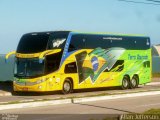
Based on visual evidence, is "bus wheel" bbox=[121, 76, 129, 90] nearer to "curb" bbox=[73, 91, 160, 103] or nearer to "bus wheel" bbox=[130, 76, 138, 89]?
"bus wheel" bbox=[130, 76, 138, 89]

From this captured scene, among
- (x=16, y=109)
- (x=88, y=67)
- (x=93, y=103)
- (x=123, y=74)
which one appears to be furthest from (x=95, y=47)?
(x=16, y=109)

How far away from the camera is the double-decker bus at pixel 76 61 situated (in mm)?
28031

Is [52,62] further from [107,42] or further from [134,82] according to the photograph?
[134,82]

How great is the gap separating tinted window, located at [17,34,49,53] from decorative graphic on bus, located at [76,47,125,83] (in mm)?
2538

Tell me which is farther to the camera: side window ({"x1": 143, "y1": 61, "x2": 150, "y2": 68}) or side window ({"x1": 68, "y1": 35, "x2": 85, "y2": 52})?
side window ({"x1": 143, "y1": 61, "x2": 150, "y2": 68})

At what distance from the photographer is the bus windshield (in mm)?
27875

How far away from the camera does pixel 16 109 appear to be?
2081cm

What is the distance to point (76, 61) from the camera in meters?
29.6

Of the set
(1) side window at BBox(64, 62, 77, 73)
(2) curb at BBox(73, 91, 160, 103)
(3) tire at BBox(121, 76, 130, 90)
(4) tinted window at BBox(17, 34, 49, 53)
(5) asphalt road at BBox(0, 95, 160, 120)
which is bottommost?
(5) asphalt road at BBox(0, 95, 160, 120)

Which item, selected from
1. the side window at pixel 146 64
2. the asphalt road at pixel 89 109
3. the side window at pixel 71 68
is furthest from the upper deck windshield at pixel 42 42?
the side window at pixel 146 64

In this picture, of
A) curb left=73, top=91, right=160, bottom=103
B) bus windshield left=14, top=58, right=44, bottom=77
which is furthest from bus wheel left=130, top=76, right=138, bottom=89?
bus windshield left=14, top=58, right=44, bottom=77

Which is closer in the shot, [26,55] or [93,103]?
[93,103]

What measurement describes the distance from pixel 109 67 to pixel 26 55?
6253 millimetres

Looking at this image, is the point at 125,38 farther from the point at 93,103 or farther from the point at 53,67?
the point at 93,103
